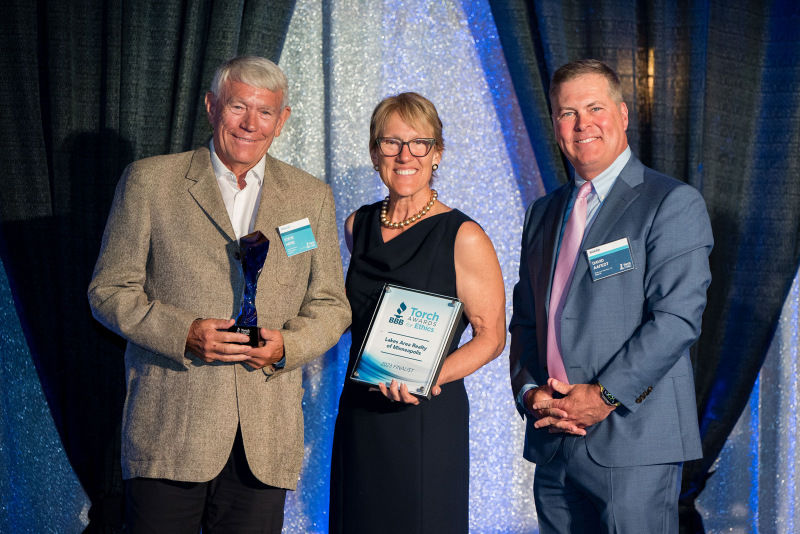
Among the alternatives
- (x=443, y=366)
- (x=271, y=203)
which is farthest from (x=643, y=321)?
(x=271, y=203)

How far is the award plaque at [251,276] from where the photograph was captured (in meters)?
1.88

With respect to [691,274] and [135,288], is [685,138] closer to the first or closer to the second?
[691,274]

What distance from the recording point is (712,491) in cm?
327

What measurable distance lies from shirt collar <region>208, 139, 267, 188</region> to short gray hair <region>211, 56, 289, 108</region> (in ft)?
0.60

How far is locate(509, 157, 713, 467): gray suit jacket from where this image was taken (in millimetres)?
1862

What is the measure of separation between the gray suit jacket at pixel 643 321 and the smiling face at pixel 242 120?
957mm

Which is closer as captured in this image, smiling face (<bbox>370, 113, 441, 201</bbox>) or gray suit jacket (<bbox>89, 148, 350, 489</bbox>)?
gray suit jacket (<bbox>89, 148, 350, 489</bbox>)

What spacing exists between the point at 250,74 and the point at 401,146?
483 mm

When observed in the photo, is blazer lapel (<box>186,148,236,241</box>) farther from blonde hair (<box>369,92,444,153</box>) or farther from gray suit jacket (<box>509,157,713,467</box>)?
gray suit jacket (<box>509,157,713,467</box>)

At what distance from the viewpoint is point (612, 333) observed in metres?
1.94

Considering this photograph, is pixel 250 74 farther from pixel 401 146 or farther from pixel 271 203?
pixel 401 146

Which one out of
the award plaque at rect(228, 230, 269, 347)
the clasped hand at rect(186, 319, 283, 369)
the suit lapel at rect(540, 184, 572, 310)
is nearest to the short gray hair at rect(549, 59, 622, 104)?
the suit lapel at rect(540, 184, 572, 310)

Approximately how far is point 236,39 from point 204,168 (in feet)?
3.04

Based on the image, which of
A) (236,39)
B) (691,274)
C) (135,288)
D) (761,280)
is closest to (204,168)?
(135,288)
